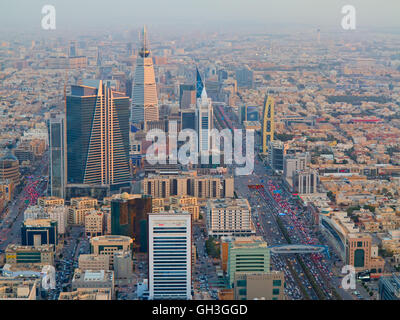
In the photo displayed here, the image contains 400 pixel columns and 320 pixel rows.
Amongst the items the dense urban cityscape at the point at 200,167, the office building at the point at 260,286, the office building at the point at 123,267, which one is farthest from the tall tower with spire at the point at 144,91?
the office building at the point at 260,286

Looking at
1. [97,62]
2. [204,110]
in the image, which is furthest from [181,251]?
[97,62]

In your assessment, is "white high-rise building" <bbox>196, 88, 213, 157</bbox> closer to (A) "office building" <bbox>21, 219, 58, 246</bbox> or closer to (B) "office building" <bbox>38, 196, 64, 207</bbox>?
(B) "office building" <bbox>38, 196, 64, 207</bbox>

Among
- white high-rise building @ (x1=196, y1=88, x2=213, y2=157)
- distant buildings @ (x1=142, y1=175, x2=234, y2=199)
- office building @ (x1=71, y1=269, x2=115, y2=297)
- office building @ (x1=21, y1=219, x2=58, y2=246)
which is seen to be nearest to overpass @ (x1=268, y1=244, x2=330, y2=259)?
office building @ (x1=71, y1=269, x2=115, y2=297)

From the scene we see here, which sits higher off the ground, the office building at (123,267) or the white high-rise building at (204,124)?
the white high-rise building at (204,124)

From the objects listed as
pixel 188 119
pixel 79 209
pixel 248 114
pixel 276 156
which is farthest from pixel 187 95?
pixel 79 209

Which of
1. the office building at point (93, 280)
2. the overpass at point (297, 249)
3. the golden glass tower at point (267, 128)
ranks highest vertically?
the golden glass tower at point (267, 128)

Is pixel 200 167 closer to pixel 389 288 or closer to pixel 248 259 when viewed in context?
pixel 248 259

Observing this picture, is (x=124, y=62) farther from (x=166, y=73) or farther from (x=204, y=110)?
(x=204, y=110)

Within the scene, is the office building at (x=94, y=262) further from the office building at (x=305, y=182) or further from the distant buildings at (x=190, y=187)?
the office building at (x=305, y=182)
